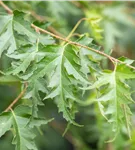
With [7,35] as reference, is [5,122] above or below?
below

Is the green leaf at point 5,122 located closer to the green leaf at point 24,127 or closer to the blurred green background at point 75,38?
the green leaf at point 24,127

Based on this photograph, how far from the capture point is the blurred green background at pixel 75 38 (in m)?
1.76

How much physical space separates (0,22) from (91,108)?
136 cm

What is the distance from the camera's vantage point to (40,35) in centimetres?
120

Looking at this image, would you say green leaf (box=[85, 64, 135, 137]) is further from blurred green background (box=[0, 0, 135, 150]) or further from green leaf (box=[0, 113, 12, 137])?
blurred green background (box=[0, 0, 135, 150])

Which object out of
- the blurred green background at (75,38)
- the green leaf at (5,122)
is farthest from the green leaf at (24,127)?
the blurred green background at (75,38)

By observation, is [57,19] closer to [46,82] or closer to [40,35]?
[40,35]

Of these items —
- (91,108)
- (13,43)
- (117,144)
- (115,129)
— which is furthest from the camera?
(91,108)

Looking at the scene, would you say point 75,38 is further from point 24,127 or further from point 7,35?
point 24,127

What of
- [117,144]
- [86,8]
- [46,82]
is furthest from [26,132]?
[86,8]

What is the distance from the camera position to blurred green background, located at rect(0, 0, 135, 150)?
1.76 m

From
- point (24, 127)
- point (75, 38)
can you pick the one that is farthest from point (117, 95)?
point (75, 38)

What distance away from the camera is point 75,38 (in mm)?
1983

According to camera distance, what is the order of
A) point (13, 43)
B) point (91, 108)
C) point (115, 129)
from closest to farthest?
1. point (115, 129)
2. point (13, 43)
3. point (91, 108)
